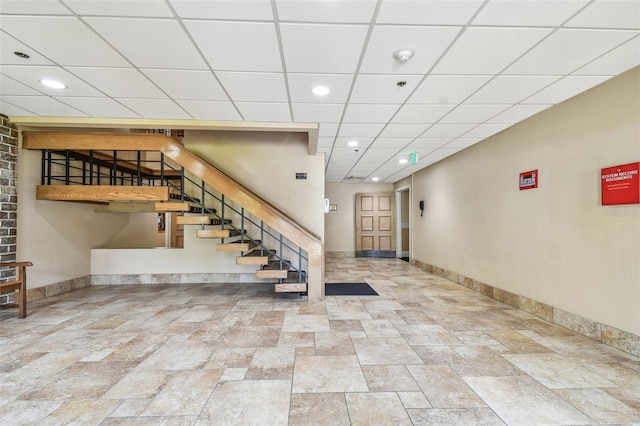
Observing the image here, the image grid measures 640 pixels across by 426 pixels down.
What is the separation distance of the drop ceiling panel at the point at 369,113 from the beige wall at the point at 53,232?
5004 mm

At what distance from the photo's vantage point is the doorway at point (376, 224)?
9.59 meters

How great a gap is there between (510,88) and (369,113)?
1.54m

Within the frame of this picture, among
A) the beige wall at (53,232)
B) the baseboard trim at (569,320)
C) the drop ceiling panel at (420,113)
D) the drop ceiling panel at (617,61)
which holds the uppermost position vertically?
the drop ceiling panel at (617,61)

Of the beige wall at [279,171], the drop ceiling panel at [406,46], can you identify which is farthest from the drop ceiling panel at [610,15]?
the beige wall at [279,171]

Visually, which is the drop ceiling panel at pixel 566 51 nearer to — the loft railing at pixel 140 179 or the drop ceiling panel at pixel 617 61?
the drop ceiling panel at pixel 617 61

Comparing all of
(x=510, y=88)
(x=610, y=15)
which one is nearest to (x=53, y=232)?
(x=510, y=88)

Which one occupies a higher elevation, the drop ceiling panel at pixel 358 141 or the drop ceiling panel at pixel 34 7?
the drop ceiling panel at pixel 34 7

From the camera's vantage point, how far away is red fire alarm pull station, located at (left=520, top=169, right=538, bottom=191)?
3.76 m

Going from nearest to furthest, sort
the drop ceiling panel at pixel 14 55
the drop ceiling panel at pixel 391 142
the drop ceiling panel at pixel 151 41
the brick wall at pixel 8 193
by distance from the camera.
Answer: the drop ceiling panel at pixel 151 41, the drop ceiling panel at pixel 14 55, the brick wall at pixel 8 193, the drop ceiling panel at pixel 391 142

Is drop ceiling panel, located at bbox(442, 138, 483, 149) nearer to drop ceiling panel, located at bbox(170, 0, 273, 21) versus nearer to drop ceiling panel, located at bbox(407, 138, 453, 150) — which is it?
drop ceiling panel, located at bbox(407, 138, 453, 150)

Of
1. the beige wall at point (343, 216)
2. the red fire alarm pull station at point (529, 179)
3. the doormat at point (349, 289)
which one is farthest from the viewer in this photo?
the beige wall at point (343, 216)

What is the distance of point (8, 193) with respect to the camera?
4.01 meters

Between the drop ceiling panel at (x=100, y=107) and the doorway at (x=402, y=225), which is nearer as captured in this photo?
the drop ceiling panel at (x=100, y=107)

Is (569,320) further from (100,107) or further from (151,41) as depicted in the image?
(100,107)
